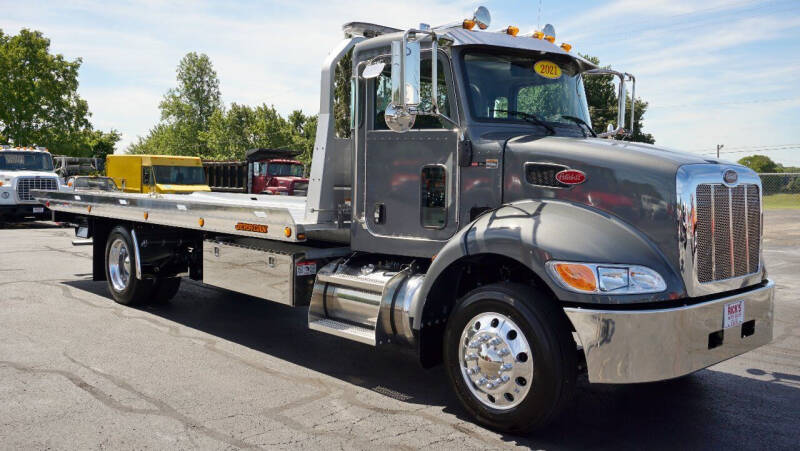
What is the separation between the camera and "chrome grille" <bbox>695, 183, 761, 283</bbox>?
13.4ft

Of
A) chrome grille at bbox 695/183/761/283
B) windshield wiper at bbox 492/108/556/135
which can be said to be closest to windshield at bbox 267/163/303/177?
windshield wiper at bbox 492/108/556/135

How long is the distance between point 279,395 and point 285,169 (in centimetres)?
2520

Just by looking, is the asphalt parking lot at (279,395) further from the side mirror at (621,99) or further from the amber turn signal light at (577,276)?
the side mirror at (621,99)

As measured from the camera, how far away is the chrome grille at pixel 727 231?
407cm

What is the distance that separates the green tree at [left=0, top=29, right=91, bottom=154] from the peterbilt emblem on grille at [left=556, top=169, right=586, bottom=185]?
4405 centimetres

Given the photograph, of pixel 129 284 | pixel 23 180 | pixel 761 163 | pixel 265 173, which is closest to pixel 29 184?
pixel 23 180

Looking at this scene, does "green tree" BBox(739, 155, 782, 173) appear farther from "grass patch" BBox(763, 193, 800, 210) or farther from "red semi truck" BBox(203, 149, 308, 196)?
"red semi truck" BBox(203, 149, 308, 196)

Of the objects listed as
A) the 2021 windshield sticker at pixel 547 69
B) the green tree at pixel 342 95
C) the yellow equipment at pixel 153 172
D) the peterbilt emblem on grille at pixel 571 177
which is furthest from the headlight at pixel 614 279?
the yellow equipment at pixel 153 172

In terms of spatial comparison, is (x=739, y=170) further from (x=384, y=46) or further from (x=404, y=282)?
(x=384, y=46)

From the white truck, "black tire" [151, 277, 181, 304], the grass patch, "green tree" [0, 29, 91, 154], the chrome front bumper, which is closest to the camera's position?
the chrome front bumper

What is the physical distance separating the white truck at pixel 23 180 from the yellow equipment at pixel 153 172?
1936 millimetres

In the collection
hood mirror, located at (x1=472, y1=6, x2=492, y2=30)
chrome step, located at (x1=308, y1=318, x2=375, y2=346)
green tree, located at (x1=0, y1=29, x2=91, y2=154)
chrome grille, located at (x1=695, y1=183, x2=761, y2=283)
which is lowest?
chrome step, located at (x1=308, y1=318, x2=375, y2=346)

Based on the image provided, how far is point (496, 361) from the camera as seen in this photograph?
4184mm

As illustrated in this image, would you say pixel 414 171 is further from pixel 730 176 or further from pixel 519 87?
pixel 730 176
